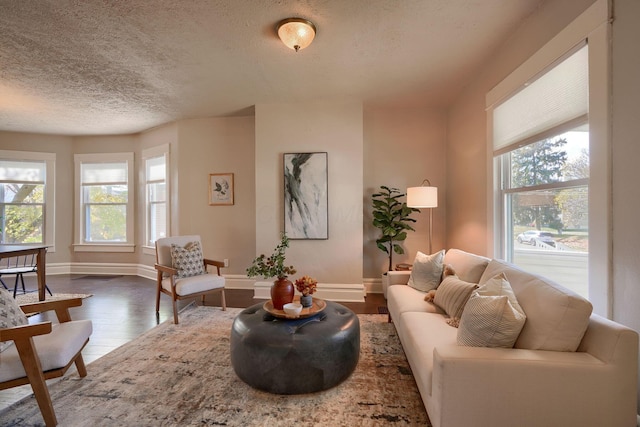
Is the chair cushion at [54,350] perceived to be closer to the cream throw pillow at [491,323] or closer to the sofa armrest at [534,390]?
the sofa armrest at [534,390]

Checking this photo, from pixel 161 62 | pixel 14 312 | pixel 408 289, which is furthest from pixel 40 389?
pixel 161 62

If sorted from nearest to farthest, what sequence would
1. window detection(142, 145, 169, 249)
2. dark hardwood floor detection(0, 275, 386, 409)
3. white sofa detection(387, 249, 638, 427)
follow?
white sofa detection(387, 249, 638, 427)
dark hardwood floor detection(0, 275, 386, 409)
window detection(142, 145, 169, 249)

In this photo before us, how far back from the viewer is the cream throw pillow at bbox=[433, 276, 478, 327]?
2.06 meters

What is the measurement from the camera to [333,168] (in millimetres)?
4062

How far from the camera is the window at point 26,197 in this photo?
214 inches

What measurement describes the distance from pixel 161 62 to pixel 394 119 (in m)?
3.21

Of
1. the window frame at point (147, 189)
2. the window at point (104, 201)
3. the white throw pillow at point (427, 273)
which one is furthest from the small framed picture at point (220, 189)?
the white throw pillow at point (427, 273)

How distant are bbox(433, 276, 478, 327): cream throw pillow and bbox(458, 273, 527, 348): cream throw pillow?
1.67ft

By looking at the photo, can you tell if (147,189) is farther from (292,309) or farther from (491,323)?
(491,323)

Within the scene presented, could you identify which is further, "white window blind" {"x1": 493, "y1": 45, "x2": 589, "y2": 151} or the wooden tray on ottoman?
the wooden tray on ottoman

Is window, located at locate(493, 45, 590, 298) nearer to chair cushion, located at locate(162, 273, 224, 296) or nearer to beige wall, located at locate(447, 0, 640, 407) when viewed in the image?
beige wall, located at locate(447, 0, 640, 407)

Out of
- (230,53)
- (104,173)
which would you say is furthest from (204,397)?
(104,173)

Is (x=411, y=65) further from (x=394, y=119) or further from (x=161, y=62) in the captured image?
(x=161, y=62)

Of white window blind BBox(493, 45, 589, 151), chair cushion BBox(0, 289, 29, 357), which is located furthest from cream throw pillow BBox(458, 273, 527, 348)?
chair cushion BBox(0, 289, 29, 357)
